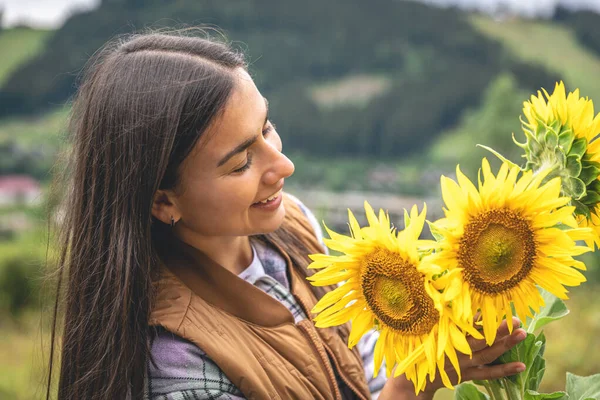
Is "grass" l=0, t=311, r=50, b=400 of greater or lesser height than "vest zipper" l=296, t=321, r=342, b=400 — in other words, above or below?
below

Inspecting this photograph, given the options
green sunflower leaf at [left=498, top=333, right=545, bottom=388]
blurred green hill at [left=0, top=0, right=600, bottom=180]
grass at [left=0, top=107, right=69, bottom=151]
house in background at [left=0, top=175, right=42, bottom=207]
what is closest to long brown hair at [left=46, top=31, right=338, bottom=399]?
green sunflower leaf at [left=498, top=333, right=545, bottom=388]

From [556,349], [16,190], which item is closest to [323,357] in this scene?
[556,349]

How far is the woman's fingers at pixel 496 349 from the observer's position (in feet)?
4.00

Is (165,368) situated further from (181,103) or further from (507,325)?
(507,325)

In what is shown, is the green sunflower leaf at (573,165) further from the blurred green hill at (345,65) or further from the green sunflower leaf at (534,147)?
the blurred green hill at (345,65)

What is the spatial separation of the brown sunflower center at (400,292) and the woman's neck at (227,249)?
66 centimetres

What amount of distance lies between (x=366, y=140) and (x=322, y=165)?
5.88 meters

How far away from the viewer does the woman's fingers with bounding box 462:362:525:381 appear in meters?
1.26

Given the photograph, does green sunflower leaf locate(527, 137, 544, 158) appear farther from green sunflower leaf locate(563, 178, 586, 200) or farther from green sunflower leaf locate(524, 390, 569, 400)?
green sunflower leaf locate(524, 390, 569, 400)

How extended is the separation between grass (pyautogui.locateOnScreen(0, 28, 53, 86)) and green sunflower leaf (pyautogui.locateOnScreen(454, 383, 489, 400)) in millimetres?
64370

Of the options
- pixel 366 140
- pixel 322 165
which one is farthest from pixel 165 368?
pixel 366 140

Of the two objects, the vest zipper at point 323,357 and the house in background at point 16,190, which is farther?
the house in background at point 16,190

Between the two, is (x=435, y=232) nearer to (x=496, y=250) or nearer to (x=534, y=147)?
(x=496, y=250)

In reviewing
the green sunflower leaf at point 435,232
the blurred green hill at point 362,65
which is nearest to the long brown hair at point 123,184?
the green sunflower leaf at point 435,232
